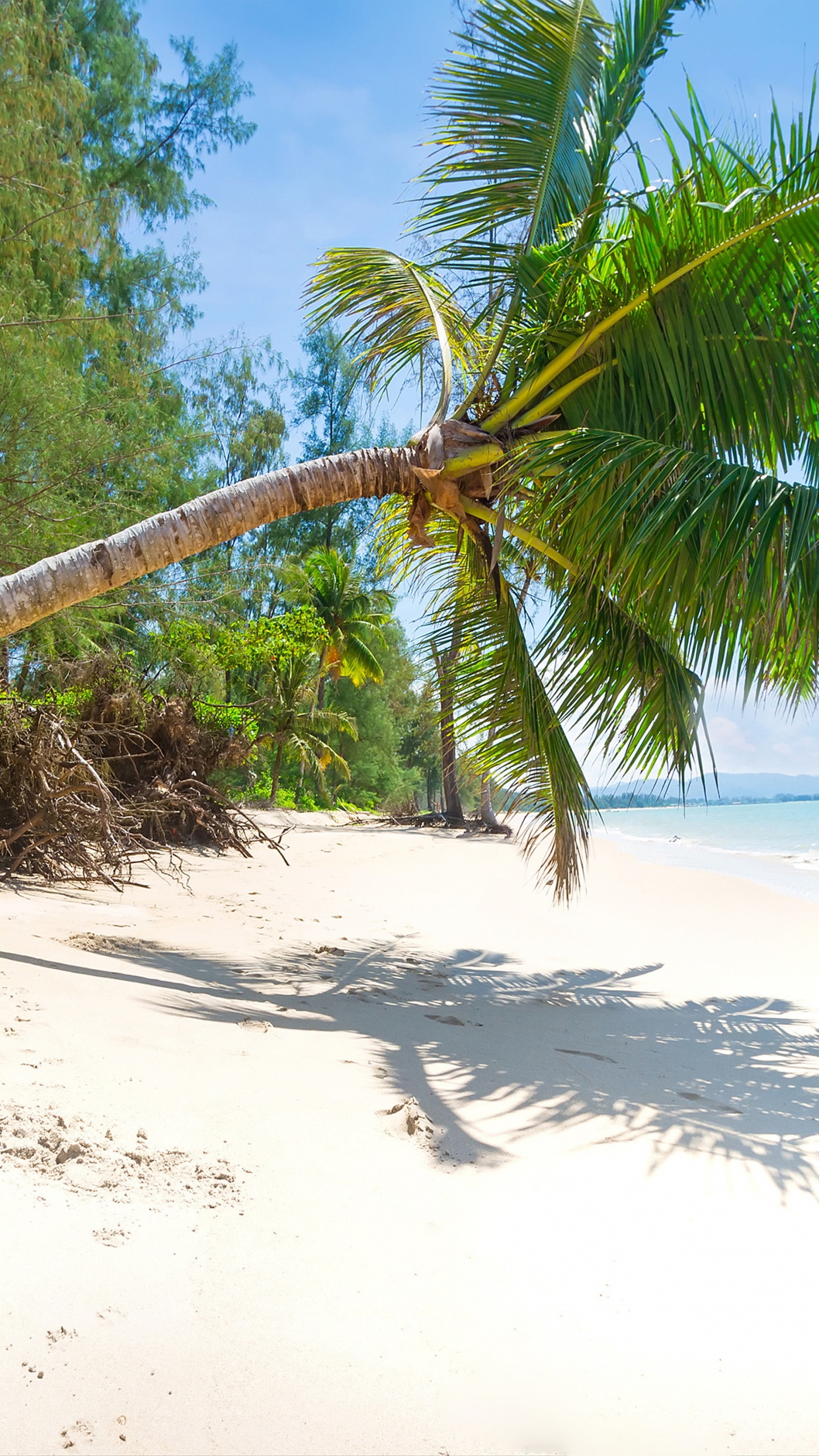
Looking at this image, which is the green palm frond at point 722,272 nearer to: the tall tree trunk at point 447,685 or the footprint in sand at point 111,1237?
the tall tree trunk at point 447,685

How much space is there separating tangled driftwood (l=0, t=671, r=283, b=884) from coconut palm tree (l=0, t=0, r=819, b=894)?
2080mm

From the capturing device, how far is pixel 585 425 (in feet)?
17.6

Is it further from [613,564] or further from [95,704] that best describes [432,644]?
[95,704]

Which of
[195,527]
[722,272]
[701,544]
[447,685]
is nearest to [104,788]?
[195,527]

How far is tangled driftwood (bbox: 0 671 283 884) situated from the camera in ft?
19.5

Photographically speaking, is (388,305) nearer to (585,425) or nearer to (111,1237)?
(585,425)

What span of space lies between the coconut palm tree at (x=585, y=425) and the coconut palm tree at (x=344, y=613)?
1678cm

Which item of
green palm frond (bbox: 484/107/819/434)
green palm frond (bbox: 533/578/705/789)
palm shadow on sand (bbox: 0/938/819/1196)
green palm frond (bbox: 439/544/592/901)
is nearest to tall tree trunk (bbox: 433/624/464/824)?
green palm frond (bbox: 439/544/592/901)

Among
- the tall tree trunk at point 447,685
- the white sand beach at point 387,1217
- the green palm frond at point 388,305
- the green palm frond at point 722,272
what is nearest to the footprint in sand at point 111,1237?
the white sand beach at point 387,1217

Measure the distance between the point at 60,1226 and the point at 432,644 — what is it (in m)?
4.97

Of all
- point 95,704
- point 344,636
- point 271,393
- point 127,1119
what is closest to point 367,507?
point 271,393

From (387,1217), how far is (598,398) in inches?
180

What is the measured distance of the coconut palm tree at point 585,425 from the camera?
164 inches

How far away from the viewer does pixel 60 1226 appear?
184 cm
